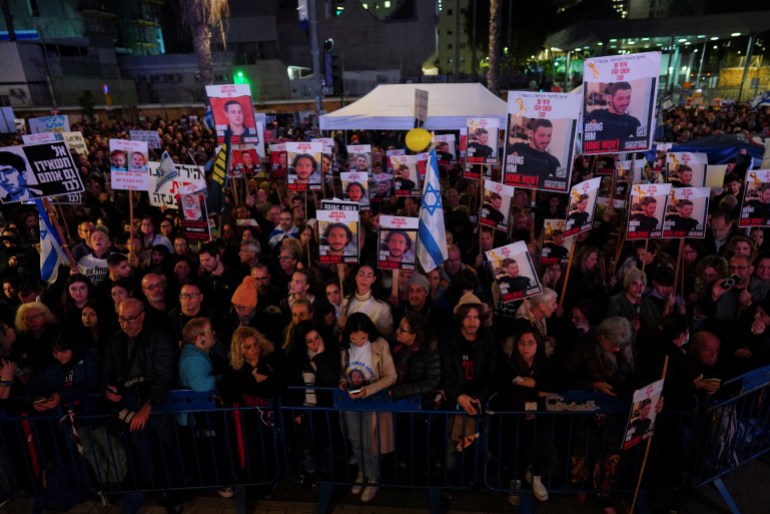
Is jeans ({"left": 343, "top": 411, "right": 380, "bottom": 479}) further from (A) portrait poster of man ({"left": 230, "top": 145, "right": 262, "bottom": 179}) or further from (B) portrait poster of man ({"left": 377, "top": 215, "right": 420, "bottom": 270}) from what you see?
(A) portrait poster of man ({"left": 230, "top": 145, "right": 262, "bottom": 179})

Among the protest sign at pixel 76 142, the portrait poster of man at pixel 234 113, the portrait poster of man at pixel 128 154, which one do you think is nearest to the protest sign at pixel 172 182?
the portrait poster of man at pixel 128 154

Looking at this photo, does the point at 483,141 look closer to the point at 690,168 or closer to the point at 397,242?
the point at 690,168

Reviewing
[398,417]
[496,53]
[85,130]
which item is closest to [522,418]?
[398,417]

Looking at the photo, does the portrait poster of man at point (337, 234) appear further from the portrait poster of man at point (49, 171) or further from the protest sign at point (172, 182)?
the portrait poster of man at point (49, 171)

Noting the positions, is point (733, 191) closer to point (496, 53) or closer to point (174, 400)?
point (174, 400)

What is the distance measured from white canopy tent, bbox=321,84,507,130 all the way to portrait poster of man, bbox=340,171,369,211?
620 cm

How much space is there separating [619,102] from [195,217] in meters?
5.40

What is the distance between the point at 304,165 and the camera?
802cm

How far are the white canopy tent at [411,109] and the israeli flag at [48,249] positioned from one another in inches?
346

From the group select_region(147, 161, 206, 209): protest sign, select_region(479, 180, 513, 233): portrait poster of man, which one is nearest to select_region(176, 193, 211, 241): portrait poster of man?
select_region(147, 161, 206, 209): protest sign

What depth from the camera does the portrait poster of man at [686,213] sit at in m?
5.52

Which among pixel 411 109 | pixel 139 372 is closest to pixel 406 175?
pixel 139 372

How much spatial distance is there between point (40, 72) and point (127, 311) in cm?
4493

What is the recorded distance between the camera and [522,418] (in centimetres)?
384
